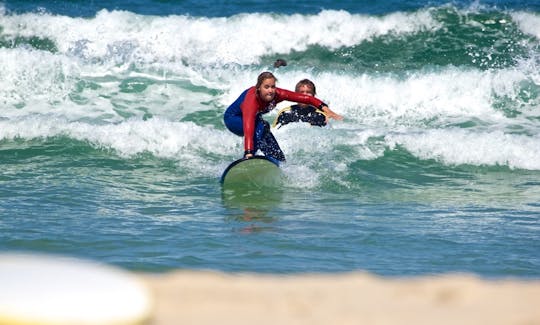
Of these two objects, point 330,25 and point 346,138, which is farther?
point 330,25

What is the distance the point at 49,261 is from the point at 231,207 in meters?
4.74

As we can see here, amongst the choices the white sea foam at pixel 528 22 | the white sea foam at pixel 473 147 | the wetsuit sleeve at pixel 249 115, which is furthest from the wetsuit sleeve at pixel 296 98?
the white sea foam at pixel 528 22

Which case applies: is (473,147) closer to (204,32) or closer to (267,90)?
(267,90)

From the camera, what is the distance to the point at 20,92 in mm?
13938

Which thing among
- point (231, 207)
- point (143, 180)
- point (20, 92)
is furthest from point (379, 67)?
point (231, 207)

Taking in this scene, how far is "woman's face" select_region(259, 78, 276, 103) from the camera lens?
8.70 metres

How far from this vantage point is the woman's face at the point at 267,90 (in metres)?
8.70

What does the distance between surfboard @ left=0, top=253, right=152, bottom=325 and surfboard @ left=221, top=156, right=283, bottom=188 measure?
17.5 ft

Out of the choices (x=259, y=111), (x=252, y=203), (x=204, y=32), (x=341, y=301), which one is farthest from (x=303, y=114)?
(x=204, y=32)

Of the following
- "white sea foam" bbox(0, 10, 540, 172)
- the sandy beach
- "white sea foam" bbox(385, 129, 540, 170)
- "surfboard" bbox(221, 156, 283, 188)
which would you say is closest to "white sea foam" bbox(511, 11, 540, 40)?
"white sea foam" bbox(0, 10, 540, 172)

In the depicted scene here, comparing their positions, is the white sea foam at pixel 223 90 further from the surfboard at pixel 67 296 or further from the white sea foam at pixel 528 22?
the surfboard at pixel 67 296

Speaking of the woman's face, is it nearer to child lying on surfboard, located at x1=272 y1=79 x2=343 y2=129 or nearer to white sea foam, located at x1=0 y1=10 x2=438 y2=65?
child lying on surfboard, located at x1=272 y1=79 x2=343 y2=129

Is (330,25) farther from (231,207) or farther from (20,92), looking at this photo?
(231,207)

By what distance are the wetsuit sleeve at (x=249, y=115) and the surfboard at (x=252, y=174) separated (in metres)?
0.17
